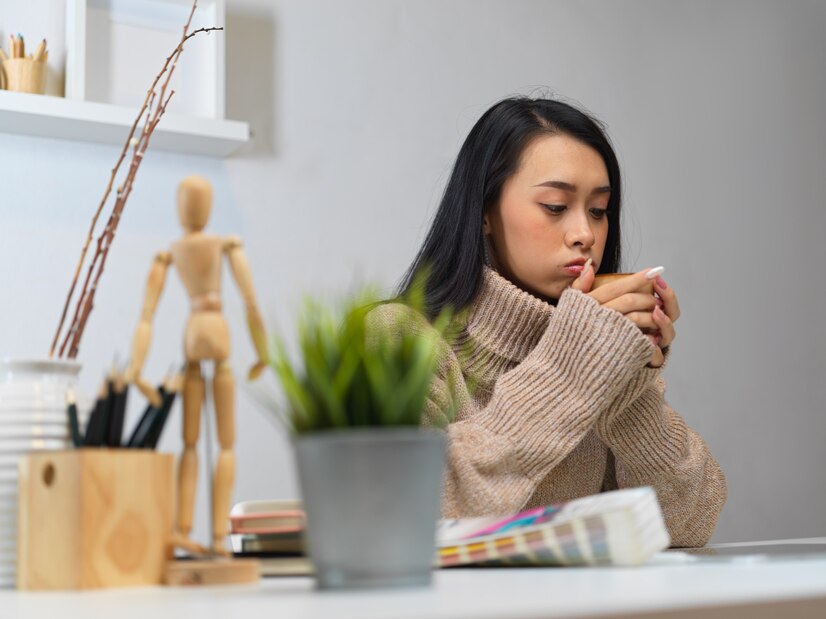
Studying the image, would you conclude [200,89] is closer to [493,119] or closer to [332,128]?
[332,128]

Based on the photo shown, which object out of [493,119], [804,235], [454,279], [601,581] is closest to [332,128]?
[493,119]

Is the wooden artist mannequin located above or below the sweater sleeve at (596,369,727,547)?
above

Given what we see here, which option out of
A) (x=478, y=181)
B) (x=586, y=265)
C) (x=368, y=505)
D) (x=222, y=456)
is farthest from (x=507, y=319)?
(x=368, y=505)

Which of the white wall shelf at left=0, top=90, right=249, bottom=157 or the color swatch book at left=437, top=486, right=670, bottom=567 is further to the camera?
the white wall shelf at left=0, top=90, right=249, bottom=157

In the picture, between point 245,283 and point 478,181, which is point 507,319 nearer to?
point 478,181

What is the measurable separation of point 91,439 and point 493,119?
123 cm

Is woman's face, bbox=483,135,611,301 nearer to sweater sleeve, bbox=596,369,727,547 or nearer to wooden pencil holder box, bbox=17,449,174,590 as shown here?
sweater sleeve, bbox=596,369,727,547

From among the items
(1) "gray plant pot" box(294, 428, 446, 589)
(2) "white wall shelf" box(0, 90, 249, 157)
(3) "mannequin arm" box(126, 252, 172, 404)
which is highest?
(2) "white wall shelf" box(0, 90, 249, 157)

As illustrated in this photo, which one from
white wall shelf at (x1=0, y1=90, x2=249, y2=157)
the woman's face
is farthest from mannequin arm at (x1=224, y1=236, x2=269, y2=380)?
white wall shelf at (x1=0, y1=90, x2=249, y2=157)

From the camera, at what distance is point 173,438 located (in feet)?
6.59

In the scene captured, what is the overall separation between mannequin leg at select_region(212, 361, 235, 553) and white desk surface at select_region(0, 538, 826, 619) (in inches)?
1.8

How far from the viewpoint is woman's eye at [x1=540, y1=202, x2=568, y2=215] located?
159 cm

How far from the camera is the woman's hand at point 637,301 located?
135 cm

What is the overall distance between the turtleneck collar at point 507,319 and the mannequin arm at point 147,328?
96cm
